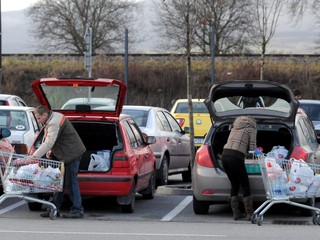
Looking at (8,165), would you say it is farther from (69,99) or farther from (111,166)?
(69,99)

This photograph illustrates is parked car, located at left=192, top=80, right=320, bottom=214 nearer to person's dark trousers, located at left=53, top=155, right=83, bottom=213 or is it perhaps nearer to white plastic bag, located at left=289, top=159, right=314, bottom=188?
white plastic bag, located at left=289, top=159, right=314, bottom=188

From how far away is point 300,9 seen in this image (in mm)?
45719

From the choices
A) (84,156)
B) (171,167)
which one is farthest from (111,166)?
(171,167)

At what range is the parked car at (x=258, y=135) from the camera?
1348cm

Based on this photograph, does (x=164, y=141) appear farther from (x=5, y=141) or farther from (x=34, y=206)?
(x=34, y=206)

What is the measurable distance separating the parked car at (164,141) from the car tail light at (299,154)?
4447mm

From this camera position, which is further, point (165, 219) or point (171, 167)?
point (171, 167)

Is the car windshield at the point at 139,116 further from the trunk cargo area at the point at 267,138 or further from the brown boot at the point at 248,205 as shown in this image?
the brown boot at the point at 248,205

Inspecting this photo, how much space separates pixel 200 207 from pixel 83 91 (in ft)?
9.40

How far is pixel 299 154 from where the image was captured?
1356cm

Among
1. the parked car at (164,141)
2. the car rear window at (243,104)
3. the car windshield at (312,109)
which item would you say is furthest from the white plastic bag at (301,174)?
the car windshield at (312,109)

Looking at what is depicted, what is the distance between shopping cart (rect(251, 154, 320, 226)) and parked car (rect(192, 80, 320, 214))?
1.70ft

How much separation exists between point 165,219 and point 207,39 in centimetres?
5526

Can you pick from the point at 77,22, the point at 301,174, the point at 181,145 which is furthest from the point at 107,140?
the point at 77,22
